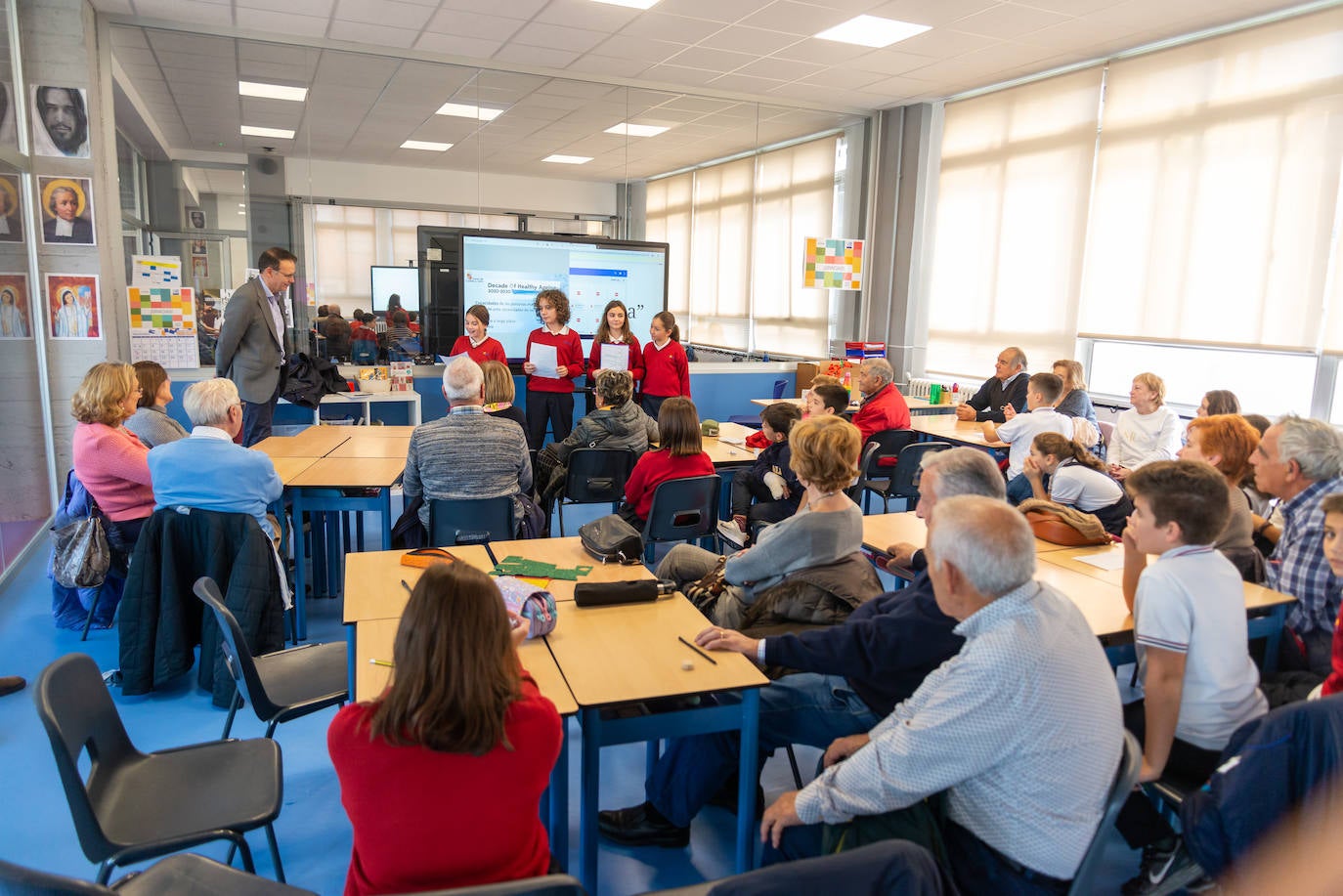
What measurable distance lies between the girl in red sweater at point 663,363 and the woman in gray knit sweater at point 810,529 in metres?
4.20

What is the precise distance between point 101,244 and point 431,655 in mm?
5768

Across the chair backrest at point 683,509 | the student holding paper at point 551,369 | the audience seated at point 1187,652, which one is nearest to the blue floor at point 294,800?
the audience seated at point 1187,652

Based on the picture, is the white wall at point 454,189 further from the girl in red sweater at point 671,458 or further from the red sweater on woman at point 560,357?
the girl in red sweater at point 671,458

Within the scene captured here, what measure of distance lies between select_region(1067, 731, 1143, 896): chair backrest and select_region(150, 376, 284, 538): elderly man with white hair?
2749 mm

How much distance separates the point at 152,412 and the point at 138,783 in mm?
2353

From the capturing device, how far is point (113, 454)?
346 centimetres

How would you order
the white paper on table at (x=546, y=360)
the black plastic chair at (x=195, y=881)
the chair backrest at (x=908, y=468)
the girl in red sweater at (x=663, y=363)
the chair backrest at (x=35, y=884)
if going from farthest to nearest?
the girl in red sweater at (x=663, y=363), the white paper on table at (x=546, y=360), the chair backrest at (x=908, y=468), the black plastic chair at (x=195, y=881), the chair backrest at (x=35, y=884)

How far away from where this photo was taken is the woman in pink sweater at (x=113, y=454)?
11.3ft

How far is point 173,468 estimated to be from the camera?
2961mm

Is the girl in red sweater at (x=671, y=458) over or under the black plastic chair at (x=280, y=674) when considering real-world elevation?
over

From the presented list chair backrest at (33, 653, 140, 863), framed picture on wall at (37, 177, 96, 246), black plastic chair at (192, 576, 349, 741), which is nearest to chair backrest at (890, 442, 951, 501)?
black plastic chair at (192, 576, 349, 741)

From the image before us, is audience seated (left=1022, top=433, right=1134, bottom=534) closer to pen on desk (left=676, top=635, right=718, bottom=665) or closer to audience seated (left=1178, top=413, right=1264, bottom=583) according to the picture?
audience seated (left=1178, top=413, right=1264, bottom=583)

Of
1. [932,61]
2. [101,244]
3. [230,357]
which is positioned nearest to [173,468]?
[230,357]

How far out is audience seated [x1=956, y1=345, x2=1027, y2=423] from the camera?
6.37 m
